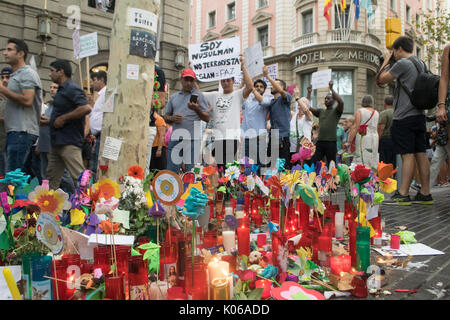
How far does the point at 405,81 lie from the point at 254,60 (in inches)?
85.0

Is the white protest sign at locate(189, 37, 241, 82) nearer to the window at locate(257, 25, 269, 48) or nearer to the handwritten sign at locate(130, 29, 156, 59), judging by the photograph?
the handwritten sign at locate(130, 29, 156, 59)

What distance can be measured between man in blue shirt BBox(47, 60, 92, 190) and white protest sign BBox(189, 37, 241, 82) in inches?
84.9

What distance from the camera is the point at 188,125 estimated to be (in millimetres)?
4707

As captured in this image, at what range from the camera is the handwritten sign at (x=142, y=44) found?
9.98ft

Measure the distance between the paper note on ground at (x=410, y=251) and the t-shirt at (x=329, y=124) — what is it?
3590mm

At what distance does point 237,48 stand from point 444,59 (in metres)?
2.84

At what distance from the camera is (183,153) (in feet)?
15.3

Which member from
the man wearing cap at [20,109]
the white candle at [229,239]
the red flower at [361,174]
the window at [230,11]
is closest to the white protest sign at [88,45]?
the man wearing cap at [20,109]

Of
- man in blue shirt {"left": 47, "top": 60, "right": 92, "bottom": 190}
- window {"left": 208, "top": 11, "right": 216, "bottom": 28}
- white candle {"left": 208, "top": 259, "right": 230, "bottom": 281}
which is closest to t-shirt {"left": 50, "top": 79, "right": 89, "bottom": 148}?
man in blue shirt {"left": 47, "top": 60, "right": 92, "bottom": 190}

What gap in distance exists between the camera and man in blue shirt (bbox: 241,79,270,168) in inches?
216

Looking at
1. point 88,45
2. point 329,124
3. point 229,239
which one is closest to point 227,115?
point 329,124

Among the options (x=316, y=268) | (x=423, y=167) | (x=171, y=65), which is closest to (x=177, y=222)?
(x=316, y=268)

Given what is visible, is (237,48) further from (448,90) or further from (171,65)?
(171,65)

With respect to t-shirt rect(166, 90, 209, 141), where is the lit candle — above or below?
below
